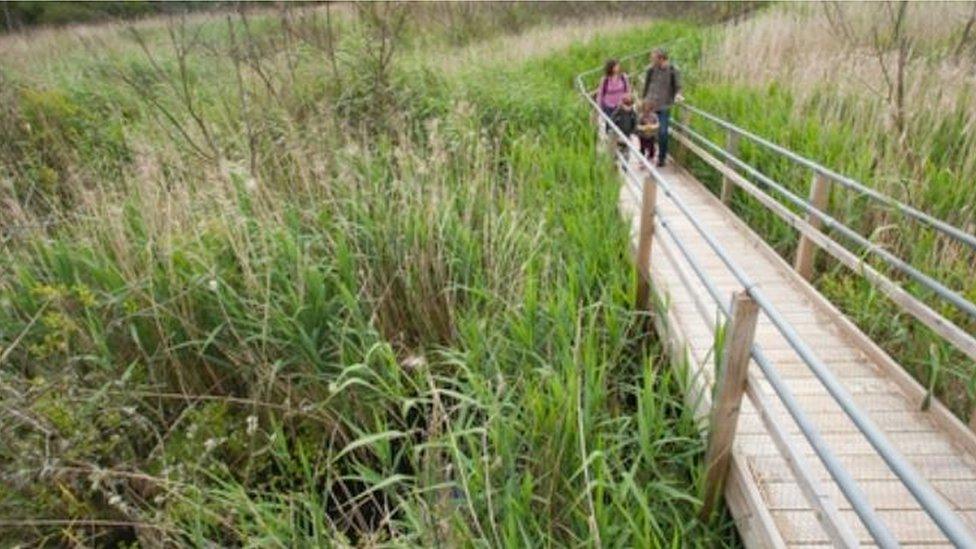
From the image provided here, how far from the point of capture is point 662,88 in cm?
782

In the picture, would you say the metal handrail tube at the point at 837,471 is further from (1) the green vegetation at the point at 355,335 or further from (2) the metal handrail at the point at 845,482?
(1) the green vegetation at the point at 355,335

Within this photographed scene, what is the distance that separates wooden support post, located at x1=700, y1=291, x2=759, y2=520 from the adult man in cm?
597

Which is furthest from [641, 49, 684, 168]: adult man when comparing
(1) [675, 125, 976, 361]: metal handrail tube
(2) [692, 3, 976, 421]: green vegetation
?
(1) [675, 125, 976, 361]: metal handrail tube

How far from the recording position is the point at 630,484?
7.67 ft

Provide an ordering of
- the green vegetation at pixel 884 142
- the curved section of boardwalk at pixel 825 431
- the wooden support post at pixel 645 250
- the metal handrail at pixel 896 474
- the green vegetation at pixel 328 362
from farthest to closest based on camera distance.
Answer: the wooden support post at pixel 645 250
the green vegetation at pixel 884 142
the green vegetation at pixel 328 362
the curved section of boardwalk at pixel 825 431
the metal handrail at pixel 896 474

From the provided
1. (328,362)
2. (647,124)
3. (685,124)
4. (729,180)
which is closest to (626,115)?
(647,124)

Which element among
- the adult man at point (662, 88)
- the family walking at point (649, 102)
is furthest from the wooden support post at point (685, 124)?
the adult man at point (662, 88)

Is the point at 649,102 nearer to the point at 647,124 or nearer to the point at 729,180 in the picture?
the point at 647,124

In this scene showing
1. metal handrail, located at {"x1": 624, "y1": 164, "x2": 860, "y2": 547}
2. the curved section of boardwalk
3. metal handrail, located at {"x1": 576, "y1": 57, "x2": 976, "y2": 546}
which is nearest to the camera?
metal handrail, located at {"x1": 576, "y1": 57, "x2": 976, "y2": 546}

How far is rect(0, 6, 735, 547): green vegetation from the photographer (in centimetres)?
252

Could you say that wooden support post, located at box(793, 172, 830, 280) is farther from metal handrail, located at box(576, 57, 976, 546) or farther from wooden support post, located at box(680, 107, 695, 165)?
wooden support post, located at box(680, 107, 695, 165)

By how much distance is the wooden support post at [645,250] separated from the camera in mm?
4027

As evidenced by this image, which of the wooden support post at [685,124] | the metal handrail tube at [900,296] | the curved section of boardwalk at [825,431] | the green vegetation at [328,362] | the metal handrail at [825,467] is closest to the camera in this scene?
the metal handrail at [825,467]

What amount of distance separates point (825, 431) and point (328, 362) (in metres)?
2.48
